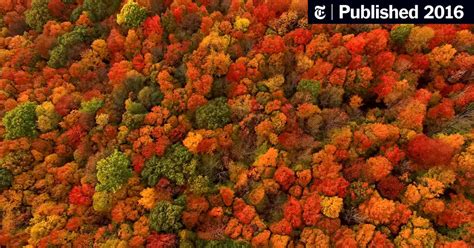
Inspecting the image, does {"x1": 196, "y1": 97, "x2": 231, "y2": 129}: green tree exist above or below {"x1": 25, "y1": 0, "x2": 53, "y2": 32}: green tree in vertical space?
below

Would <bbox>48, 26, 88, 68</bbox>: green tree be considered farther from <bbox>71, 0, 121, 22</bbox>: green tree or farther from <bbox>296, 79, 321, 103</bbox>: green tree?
<bbox>296, 79, 321, 103</bbox>: green tree

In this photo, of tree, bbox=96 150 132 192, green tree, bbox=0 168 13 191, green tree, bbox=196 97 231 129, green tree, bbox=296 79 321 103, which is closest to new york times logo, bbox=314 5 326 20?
green tree, bbox=296 79 321 103

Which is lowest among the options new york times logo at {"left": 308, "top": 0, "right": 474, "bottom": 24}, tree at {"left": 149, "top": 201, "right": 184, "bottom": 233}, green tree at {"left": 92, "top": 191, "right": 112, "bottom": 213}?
tree at {"left": 149, "top": 201, "right": 184, "bottom": 233}

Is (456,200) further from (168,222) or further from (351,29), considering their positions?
(168,222)

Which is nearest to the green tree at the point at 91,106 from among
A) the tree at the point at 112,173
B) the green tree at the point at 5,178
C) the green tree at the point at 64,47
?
the tree at the point at 112,173

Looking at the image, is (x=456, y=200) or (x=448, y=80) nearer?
(x=456, y=200)

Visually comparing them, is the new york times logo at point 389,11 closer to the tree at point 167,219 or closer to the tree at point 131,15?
the tree at point 131,15

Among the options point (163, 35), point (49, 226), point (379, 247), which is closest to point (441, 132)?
point (379, 247)
